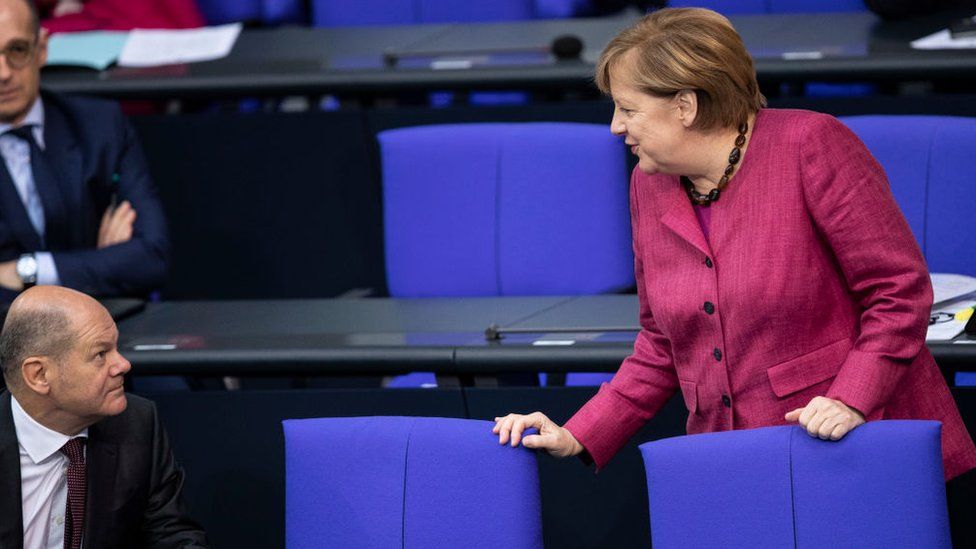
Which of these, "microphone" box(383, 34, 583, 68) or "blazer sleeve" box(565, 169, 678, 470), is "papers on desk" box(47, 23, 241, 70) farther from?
"blazer sleeve" box(565, 169, 678, 470)

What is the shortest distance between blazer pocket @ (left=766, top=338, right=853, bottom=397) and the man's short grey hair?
46.8 inches

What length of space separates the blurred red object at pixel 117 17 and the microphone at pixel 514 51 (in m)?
0.86

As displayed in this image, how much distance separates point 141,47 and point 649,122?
9.10 feet

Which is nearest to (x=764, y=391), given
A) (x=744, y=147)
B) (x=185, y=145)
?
(x=744, y=147)

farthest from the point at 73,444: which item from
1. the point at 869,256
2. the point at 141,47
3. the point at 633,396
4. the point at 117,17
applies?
the point at 117,17

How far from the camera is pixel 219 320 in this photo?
10.5ft

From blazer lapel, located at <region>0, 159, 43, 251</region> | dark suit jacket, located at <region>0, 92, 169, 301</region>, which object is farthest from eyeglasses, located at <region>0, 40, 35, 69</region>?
blazer lapel, located at <region>0, 159, 43, 251</region>

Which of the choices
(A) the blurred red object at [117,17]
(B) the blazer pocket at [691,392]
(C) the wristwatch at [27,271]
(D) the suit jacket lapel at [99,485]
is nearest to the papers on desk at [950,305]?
(B) the blazer pocket at [691,392]

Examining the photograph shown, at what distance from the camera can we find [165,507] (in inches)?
102

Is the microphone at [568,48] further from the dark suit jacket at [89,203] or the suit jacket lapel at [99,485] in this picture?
the suit jacket lapel at [99,485]

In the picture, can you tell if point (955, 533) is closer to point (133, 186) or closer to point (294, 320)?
point (294, 320)

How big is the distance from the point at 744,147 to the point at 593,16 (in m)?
2.68

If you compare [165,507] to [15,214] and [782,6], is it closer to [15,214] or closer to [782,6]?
[15,214]

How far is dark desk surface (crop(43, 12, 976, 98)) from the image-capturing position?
375 cm
